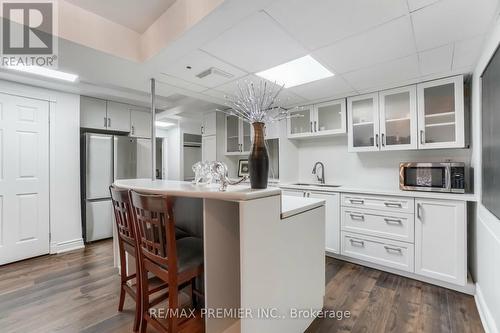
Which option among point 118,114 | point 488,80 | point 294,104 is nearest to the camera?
point 488,80

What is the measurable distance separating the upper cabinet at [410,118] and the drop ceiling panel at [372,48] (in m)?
0.87

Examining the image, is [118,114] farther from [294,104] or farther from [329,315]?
[329,315]

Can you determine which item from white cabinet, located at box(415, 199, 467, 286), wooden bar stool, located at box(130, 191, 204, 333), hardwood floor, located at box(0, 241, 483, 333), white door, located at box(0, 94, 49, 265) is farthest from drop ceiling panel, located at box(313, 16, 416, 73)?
white door, located at box(0, 94, 49, 265)

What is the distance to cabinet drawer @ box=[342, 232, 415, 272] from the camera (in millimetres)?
2514

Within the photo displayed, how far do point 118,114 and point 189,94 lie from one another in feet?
5.79

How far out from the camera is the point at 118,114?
13.3ft

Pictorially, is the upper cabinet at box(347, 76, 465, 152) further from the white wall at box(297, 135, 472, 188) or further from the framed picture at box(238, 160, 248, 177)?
the framed picture at box(238, 160, 248, 177)

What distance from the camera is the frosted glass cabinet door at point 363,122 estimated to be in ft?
9.58

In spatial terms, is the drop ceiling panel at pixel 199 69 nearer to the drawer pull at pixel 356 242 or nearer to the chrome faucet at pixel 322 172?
the chrome faucet at pixel 322 172

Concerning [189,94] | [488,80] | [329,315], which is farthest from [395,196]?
[189,94]

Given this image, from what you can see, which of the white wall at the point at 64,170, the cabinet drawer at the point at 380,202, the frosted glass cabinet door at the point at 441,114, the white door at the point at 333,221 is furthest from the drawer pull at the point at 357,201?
the white wall at the point at 64,170

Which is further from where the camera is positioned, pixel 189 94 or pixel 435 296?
pixel 189 94

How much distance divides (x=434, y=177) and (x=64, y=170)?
4.92 m

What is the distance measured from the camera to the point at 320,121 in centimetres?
342
